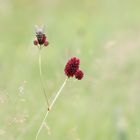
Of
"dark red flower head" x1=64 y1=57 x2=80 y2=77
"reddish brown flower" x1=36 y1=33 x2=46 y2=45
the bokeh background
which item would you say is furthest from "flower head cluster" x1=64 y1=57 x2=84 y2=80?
the bokeh background

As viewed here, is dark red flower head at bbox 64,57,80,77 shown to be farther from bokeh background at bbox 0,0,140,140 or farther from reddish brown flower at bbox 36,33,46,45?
bokeh background at bbox 0,0,140,140

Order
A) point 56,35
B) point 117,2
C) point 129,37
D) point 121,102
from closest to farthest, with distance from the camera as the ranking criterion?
point 121,102 < point 129,37 < point 56,35 < point 117,2

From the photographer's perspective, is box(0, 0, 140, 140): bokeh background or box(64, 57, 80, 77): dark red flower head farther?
box(0, 0, 140, 140): bokeh background

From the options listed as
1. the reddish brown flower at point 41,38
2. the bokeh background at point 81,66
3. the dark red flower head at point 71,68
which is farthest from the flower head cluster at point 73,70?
the bokeh background at point 81,66

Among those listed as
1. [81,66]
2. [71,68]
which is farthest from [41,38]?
[81,66]

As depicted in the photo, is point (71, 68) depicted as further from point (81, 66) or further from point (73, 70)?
point (81, 66)

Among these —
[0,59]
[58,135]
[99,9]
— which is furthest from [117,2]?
[58,135]

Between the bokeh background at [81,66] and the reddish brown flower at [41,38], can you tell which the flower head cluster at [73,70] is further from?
the bokeh background at [81,66]

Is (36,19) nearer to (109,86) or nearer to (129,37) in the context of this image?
(129,37)
